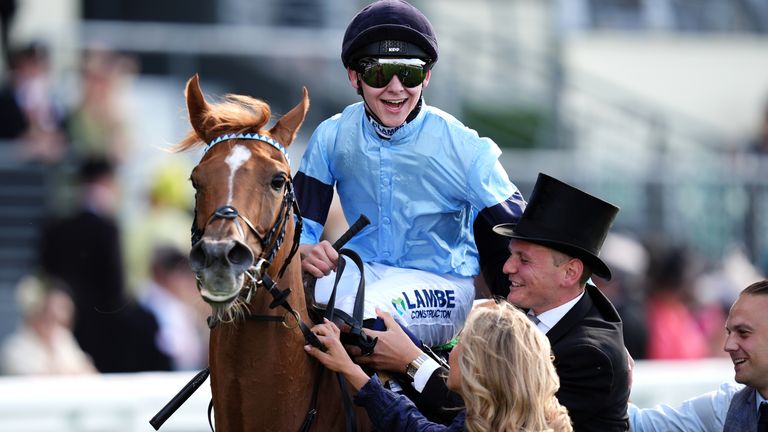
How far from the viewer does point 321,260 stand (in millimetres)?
4551

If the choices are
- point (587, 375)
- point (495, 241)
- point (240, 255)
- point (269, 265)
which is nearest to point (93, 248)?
point (495, 241)

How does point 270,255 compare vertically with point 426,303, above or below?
above

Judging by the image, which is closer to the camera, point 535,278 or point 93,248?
point 535,278

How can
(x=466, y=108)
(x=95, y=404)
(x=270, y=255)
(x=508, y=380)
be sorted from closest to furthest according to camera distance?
(x=508, y=380) < (x=270, y=255) < (x=95, y=404) < (x=466, y=108)

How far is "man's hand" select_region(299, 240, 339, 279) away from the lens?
4.54 metres

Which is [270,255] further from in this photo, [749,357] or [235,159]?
[749,357]

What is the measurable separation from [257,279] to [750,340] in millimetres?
1663

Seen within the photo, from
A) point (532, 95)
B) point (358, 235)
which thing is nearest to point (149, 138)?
point (532, 95)

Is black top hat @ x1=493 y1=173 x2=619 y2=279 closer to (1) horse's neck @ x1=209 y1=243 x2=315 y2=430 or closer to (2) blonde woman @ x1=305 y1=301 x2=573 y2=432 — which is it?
(2) blonde woman @ x1=305 y1=301 x2=573 y2=432

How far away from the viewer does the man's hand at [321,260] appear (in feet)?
14.9

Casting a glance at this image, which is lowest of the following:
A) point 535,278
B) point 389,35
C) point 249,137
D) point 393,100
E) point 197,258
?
point 535,278

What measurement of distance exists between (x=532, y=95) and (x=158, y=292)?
269 inches

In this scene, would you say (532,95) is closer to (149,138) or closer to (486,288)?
(149,138)

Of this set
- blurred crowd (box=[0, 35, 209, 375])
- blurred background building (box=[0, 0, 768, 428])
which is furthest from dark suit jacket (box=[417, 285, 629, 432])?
blurred background building (box=[0, 0, 768, 428])
